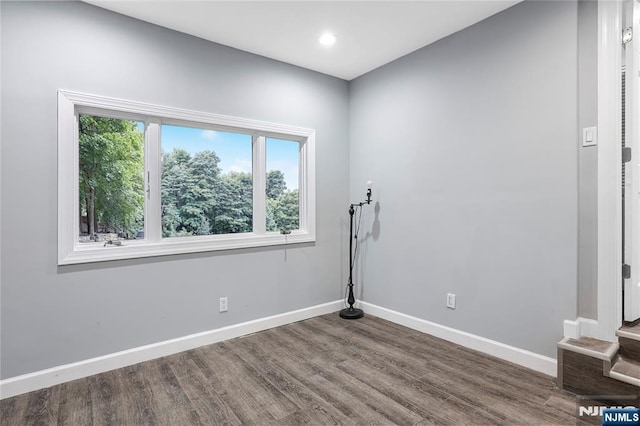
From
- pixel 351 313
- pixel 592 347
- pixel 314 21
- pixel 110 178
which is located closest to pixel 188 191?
pixel 110 178

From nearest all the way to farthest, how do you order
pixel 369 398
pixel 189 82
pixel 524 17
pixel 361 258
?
pixel 369 398
pixel 524 17
pixel 189 82
pixel 361 258

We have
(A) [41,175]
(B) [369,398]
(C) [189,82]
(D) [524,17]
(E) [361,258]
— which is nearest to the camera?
(B) [369,398]

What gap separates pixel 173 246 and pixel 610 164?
10.5 ft

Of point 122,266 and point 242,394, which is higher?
point 122,266

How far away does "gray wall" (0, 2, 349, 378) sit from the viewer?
2.20 meters

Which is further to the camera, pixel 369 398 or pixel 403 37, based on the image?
pixel 403 37

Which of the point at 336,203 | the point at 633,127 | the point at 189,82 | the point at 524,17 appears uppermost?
the point at 524,17

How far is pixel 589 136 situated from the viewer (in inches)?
86.9

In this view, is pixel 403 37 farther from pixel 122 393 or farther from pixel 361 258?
pixel 122 393

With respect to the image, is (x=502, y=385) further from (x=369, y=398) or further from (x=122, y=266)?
(x=122, y=266)

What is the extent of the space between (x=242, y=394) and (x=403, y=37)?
10.2ft

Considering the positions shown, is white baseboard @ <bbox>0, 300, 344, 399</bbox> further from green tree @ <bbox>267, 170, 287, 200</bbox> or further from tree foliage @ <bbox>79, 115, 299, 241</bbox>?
green tree @ <bbox>267, 170, 287, 200</bbox>

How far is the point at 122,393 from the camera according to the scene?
7.23ft

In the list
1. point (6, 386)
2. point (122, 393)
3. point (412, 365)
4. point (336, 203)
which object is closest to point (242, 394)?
point (122, 393)
